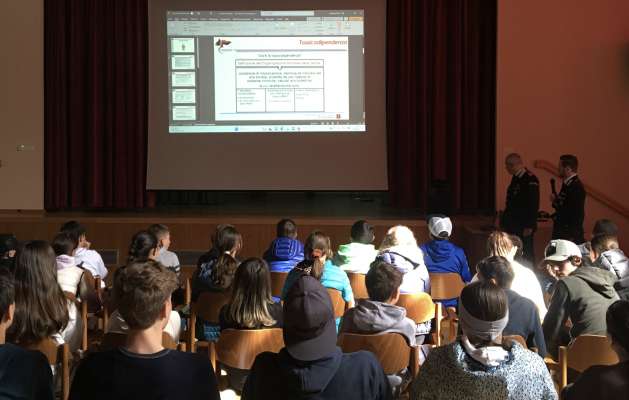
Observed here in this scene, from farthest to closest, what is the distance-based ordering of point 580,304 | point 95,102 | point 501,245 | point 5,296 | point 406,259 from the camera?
point 95,102
point 406,259
point 501,245
point 580,304
point 5,296

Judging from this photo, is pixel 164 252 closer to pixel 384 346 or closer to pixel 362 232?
pixel 362 232

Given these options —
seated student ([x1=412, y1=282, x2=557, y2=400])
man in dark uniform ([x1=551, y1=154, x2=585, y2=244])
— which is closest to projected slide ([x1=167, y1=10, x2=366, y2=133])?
man in dark uniform ([x1=551, y1=154, x2=585, y2=244])

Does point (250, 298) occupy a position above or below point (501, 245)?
below

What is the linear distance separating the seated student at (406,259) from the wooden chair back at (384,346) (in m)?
1.01

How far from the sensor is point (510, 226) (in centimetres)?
668

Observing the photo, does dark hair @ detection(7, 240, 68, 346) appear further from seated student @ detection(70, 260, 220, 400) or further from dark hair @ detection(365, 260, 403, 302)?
dark hair @ detection(365, 260, 403, 302)

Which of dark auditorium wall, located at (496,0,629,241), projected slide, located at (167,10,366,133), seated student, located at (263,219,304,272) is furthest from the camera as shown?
projected slide, located at (167,10,366,133)

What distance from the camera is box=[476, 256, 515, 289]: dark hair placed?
10.7 ft

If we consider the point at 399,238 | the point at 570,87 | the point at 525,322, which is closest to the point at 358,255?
the point at 399,238

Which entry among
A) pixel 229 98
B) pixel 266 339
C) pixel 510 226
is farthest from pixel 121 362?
pixel 229 98

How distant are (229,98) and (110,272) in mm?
2329

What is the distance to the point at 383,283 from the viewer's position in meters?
2.92

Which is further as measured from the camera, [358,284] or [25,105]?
[25,105]

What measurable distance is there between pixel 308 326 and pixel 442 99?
6517mm
